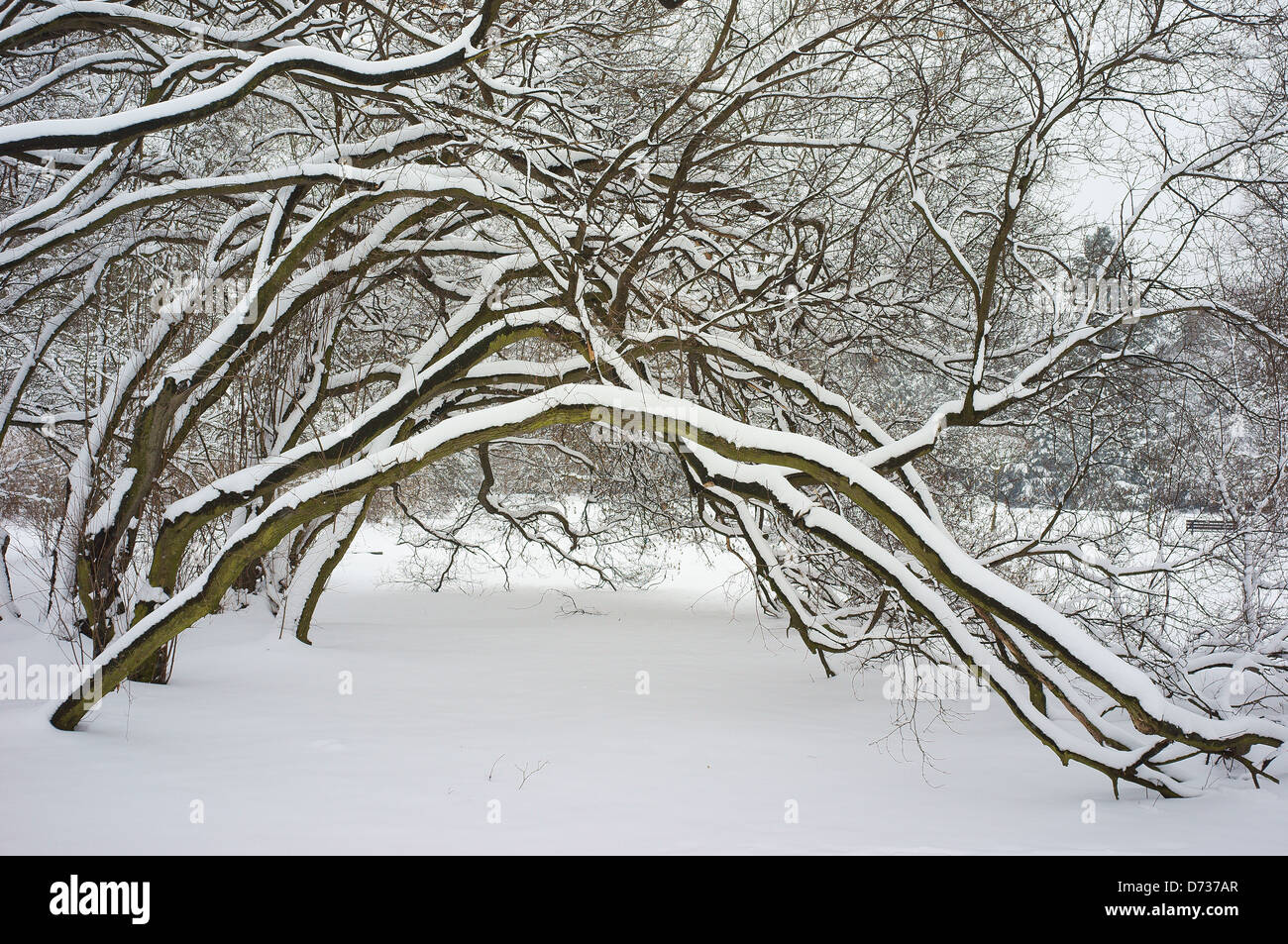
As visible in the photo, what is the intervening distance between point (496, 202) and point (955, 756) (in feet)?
14.4

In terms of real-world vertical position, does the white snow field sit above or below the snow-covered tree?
below

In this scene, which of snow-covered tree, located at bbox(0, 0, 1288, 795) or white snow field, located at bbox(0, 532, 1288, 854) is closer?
white snow field, located at bbox(0, 532, 1288, 854)

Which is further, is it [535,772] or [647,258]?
[647,258]

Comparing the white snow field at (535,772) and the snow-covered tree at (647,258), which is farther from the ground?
the snow-covered tree at (647,258)

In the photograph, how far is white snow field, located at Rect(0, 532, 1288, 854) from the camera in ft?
12.1

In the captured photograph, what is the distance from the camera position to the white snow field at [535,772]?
3703 mm

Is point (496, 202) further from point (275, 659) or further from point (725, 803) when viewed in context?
point (275, 659)

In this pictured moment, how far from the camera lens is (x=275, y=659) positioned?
7.94 metres

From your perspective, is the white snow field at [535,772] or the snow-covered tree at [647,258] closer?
the white snow field at [535,772]

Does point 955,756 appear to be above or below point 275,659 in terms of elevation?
below

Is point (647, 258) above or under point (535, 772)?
above

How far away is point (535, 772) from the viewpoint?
476cm
